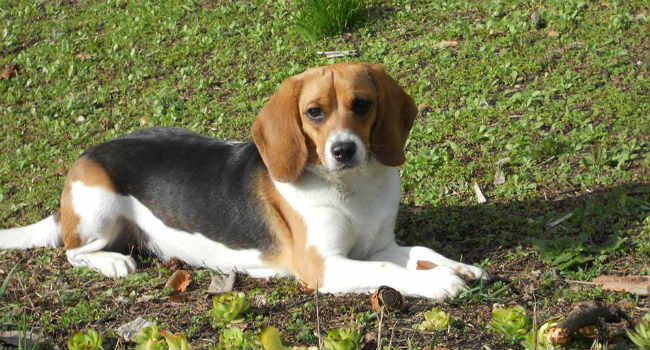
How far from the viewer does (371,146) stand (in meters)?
4.49

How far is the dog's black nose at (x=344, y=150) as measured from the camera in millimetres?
4152

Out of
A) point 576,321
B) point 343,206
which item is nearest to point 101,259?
point 343,206

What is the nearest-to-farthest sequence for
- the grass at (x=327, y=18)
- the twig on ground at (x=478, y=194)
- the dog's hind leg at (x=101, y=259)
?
the dog's hind leg at (x=101, y=259) < the twig on ground at (x=478, y=194) < the grass at (x=327, y=18)

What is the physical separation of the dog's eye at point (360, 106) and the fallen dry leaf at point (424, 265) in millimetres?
986

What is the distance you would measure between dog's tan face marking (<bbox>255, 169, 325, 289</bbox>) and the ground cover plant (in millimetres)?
135

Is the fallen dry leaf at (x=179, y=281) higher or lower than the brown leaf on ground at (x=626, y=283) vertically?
lower

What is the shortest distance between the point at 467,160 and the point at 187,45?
446 cm

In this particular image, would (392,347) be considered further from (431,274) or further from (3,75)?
(3,75)

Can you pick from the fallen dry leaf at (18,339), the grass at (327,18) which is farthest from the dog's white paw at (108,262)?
the grass at (327,18)

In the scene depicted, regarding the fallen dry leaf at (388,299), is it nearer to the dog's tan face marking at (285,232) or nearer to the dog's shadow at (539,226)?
the dog's tan face marking at (285,232)

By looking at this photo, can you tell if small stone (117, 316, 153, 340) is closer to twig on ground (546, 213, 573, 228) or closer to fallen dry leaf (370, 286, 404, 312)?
fallen dry leaf (370, 286, 404, 312)

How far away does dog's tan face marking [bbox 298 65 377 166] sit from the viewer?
4289 millimetres

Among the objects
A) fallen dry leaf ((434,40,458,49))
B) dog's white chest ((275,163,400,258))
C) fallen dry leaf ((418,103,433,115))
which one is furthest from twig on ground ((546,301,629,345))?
fallen dry leaf ((434,40,458,49))

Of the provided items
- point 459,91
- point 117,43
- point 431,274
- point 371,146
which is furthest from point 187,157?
point 117,43
